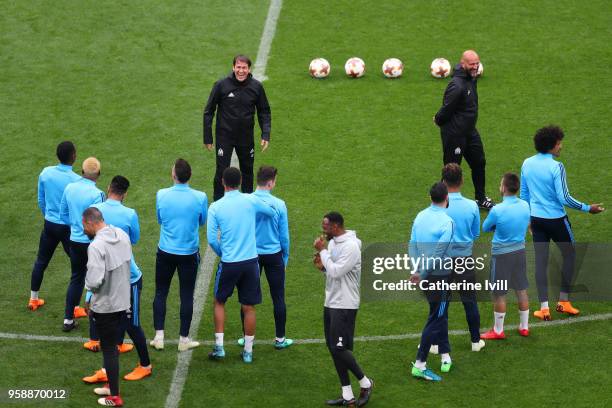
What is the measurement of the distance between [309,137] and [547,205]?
19.4 ft

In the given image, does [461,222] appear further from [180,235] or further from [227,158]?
[227,158]

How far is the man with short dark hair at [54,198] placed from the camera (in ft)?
44.0

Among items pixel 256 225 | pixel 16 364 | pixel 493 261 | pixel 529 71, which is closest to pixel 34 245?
pixel 16 364

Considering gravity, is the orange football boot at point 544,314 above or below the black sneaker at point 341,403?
above

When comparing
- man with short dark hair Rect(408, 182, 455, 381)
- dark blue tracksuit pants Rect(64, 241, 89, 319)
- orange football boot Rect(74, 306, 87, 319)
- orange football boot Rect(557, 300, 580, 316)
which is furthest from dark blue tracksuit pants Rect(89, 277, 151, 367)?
orange football boot Rect(557, 300, 580, 316)

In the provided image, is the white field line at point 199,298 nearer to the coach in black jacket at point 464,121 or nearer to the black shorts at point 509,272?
the black shorts at point 509,272

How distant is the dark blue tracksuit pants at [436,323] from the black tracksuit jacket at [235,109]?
451 centimetres

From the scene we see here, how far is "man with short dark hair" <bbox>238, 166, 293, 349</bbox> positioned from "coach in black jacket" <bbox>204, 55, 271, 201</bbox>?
311 centimetres

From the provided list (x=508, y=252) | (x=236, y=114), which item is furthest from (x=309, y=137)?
(x=508, y=252)

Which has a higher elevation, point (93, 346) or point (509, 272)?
point (509, 272)

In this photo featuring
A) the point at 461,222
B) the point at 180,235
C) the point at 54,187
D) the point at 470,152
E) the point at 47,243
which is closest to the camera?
the point at 461,222

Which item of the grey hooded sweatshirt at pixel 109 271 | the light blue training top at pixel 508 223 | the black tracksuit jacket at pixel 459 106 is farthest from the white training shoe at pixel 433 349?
the black tracksuit jacket at pixel 459 106

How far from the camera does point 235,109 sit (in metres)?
15.6

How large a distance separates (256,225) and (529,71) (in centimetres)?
989
